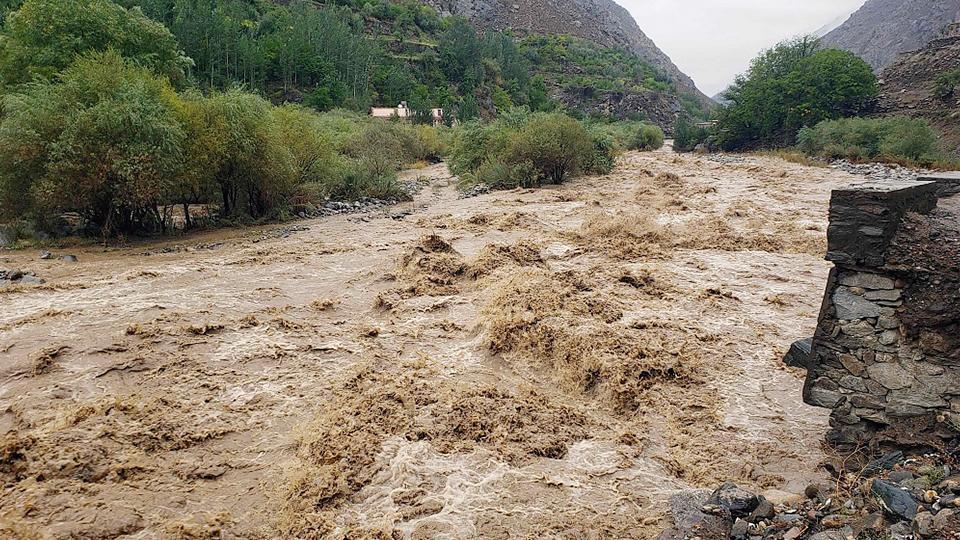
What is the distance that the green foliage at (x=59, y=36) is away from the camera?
1764cm

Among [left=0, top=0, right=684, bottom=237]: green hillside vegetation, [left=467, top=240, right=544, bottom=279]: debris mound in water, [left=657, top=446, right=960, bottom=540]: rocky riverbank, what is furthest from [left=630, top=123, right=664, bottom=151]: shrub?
[left=657, top=446, right=960, bottom=540]: rocky riverbank

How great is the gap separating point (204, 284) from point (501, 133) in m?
19.4

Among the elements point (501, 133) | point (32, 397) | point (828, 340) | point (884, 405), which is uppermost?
point (501, 133)

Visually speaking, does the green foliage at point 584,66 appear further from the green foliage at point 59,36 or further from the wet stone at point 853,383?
the wet stone at point 853,383

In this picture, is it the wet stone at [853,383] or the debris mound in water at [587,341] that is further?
the debris mound in water at [587,341]

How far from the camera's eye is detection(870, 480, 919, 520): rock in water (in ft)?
11.2

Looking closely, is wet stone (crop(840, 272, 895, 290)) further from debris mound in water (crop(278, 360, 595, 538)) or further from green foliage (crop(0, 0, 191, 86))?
green foliage (crop(0, 0, 191, 86))

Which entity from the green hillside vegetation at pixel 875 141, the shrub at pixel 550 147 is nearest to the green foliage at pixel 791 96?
the green hillside vegetation at pixel 875 141

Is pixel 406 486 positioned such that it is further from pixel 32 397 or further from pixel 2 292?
pixel 2 292

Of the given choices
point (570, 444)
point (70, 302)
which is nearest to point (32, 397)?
point (70, 302)

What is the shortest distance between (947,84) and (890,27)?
109741 mm

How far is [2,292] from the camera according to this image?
1043 centimetres

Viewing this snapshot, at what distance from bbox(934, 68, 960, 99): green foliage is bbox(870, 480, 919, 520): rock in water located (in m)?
44.3

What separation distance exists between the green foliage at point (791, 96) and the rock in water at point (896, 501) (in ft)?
145
